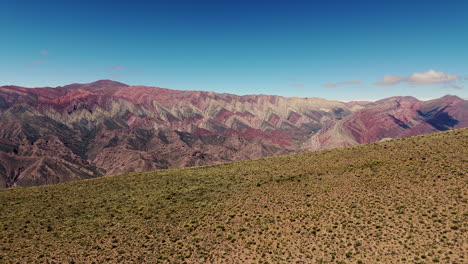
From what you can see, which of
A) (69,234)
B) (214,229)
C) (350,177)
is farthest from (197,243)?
(350,177)

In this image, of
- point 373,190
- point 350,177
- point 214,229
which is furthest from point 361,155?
point 214,229

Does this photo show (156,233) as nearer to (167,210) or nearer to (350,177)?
(167,210)

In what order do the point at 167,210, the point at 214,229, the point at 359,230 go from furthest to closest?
the point at 167,210
the point at 214,229
the point at 359,230

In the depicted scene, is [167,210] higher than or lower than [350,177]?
lower

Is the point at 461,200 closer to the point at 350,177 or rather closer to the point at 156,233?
the point at 350,177

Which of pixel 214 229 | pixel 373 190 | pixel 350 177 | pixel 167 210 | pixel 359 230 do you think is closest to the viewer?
pixel 359 230

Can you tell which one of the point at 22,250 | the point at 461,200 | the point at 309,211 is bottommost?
the point at 22,250

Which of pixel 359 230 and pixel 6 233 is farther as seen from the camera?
pixel 6 233
